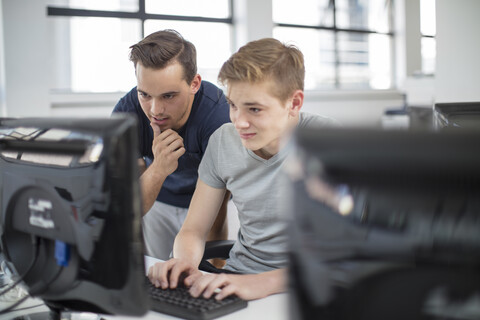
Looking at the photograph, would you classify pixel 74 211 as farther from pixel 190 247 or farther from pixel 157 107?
pixel 157 107

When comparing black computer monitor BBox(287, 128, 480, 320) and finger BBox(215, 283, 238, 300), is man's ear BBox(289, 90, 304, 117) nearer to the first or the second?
finger BBox(215, 283, 238, 300)

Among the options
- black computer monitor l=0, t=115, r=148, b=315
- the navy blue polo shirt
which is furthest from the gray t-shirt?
black computer monitor l=0, t=115, r=148, b=315

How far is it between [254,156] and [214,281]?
462 mm

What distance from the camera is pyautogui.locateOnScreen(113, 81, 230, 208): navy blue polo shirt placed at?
1.93 meters

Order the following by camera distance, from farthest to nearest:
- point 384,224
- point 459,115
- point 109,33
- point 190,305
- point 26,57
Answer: point 109,33
point 26,57
point 459,115
point 190,305
point 384,224

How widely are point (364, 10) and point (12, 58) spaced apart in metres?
3.88

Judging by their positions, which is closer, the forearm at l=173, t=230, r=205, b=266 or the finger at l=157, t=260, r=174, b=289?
the finger at l=157, t=260, r=174, b=289

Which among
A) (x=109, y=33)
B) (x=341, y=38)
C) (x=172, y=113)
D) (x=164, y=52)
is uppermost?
(x=341, y=38)

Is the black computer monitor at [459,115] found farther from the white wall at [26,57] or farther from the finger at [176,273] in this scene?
the white wall at [26,57]

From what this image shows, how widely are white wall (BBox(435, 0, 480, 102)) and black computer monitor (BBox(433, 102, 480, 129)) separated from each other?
255cm

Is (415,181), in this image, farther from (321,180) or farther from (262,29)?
(262,29)

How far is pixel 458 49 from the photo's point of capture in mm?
3566

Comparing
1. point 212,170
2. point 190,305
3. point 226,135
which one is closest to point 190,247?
point 212,170

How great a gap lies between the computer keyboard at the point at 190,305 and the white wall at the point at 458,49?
2966 millimetres
